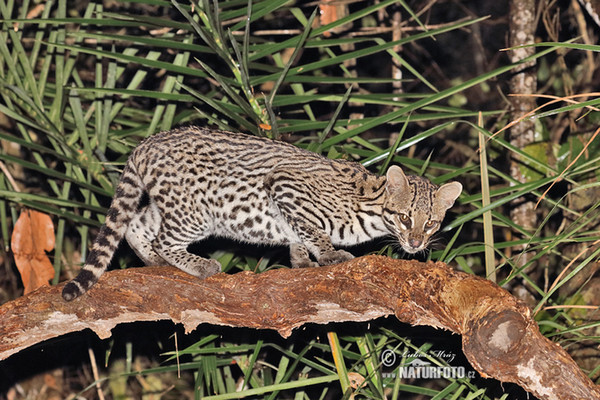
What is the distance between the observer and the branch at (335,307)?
276cm

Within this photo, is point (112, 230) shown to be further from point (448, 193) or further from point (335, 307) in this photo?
point (448, 193)

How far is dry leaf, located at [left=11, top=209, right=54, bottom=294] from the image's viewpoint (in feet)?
16.8

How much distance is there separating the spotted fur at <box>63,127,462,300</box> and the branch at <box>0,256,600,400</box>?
53 cm

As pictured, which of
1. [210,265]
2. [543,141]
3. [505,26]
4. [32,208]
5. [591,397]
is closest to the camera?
[591,397]

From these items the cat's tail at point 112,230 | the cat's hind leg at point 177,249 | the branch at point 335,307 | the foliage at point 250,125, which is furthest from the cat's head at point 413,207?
the cat's tail at point 112,230

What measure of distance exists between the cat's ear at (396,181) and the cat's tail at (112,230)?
151 centimetres

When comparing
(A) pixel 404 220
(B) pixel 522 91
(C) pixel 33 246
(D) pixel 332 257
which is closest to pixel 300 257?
(D) pixel 332 257

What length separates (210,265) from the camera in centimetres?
465

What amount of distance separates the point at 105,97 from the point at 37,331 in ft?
5.74

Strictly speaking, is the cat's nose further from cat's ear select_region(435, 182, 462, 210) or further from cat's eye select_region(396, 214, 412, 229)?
cat's ear select_region(435, 182, 462, 210)

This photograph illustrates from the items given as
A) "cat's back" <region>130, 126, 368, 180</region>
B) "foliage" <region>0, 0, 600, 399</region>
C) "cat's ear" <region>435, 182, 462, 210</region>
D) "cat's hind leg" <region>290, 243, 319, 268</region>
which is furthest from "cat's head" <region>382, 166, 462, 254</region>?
"cat's hind leg" <region>290, 243, 319, 268</region>

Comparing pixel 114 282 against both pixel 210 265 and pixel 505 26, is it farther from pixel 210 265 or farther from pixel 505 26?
pixel 505 26

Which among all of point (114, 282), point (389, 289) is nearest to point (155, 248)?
point (114, 282)

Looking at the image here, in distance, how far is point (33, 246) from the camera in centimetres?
519
